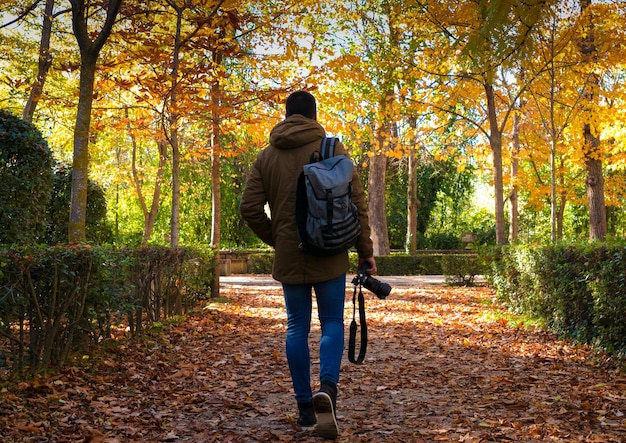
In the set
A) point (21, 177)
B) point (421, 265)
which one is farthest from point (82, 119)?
point (421, 265)

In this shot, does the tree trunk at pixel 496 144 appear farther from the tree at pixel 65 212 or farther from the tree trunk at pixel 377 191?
the tree trunk at pixel 377 191

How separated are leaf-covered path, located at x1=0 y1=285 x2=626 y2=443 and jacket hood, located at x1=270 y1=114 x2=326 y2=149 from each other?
1.68 meters

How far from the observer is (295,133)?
3.87 metres

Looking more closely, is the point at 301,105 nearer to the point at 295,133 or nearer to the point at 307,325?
the point at 295,133

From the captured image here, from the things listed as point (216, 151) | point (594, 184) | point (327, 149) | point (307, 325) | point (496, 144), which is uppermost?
point (496, 144)

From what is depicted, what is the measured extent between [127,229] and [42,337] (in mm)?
32687

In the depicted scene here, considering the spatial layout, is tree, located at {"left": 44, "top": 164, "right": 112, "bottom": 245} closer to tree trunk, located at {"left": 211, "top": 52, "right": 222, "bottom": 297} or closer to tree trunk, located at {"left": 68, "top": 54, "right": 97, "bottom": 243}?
tree trunk, located at {"left": 211, "top": 52, "right": 222, "bottom": 297}

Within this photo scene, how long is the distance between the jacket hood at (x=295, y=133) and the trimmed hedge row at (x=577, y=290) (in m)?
2.99

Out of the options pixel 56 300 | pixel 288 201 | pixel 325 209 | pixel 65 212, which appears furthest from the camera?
pixel 65 212

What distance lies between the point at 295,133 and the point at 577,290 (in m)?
4.00

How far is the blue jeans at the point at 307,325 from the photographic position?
3.80m

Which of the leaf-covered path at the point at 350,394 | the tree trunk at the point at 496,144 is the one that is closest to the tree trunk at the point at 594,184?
the tree trunk at the point at 496,144

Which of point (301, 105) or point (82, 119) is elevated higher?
point (82, 119)

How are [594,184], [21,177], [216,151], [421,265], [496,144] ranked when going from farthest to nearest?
[421,265] → [594,184] → [496,144] → [216,151] → [21,177]
